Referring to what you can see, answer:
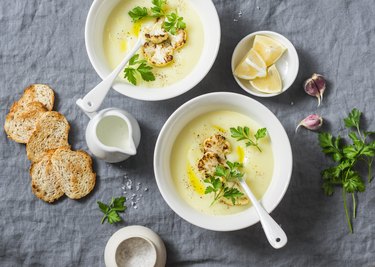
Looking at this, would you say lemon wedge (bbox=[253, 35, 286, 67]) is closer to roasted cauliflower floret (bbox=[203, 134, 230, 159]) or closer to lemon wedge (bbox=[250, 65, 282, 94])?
lemon wedge (bbox=[250, 65, 282, 94])

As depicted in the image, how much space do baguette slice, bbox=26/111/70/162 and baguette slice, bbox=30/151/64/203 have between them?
36mm

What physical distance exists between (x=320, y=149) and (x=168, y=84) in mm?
669

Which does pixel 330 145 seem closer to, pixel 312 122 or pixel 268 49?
pixel 312 122

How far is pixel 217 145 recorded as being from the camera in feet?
6.46

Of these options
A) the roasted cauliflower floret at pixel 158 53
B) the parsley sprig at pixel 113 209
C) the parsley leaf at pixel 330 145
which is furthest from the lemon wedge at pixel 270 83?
the parsley sprig at pixel 113 209

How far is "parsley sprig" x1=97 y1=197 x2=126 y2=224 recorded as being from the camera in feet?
7.05

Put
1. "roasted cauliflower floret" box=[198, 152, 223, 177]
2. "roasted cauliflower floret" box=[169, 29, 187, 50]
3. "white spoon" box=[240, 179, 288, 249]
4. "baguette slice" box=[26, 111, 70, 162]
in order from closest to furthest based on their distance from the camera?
"white spoon" box=[240, 179, 288, 249] → "roasted cauliflower floret" box=[198, 152, 223, 177] → "roasted cauliflower floret" box=[169, 29, 187, 50] → "baguette slice" box=[26, 111, 70, 162]

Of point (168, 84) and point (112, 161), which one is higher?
point (168, 84)

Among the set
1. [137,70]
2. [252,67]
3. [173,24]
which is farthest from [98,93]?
[252,67]

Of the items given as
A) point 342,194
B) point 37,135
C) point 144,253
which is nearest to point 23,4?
point 37,135

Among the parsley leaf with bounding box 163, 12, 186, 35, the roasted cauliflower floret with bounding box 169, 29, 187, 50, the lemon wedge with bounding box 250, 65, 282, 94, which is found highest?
the parsley leaf with bounding box 163, 12, 186, 35

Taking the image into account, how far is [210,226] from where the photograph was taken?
194 cm

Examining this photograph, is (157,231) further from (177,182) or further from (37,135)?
(37,135)

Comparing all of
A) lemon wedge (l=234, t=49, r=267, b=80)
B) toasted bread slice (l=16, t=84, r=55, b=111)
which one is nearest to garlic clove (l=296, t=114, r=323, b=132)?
lemon wedge (l=234, t=49, r=267, b=80)
